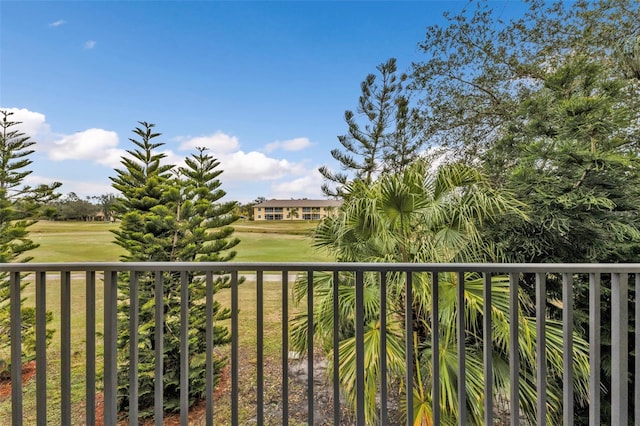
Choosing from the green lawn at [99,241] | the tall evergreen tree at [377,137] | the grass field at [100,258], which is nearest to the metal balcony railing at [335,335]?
the grass field at [100,258]

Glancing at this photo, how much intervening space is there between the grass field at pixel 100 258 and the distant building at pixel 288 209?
0.11m

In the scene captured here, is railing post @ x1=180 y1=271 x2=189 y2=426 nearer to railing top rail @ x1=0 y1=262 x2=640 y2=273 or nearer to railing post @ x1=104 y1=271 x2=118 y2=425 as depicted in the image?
railing top rail @ x1=0 y1=262 x2=640 y2=273

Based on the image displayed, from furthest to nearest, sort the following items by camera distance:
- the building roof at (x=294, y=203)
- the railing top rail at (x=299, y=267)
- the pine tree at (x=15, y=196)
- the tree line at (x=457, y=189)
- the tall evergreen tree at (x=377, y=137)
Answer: the tall evergreen tree at (x=377, y=137) → the building roof at (x=294, y=203) → the pine tree at (x=15, y=196) → the tree line at (x=457, y=189) → the railing top rail at (x=299, y=267)

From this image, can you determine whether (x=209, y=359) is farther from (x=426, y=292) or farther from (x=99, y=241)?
(x=99, y=241)

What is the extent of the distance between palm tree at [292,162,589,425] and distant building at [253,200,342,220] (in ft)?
2.28

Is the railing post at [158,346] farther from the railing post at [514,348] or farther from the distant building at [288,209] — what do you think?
the distant building at [288,209]

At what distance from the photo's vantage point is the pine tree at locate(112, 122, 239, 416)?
3.01 meters

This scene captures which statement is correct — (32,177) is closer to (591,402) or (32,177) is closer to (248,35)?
(248,35)

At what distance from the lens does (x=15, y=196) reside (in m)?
2.88

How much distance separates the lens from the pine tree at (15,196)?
280 cm

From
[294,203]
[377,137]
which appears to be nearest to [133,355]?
[294,203]

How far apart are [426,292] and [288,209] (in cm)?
171

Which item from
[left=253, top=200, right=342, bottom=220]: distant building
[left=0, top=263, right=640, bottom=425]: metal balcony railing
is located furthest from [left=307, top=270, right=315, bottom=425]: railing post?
[left=253, top=200, right=342, bottom=220]: distant building

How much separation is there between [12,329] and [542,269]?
7.61 ft
